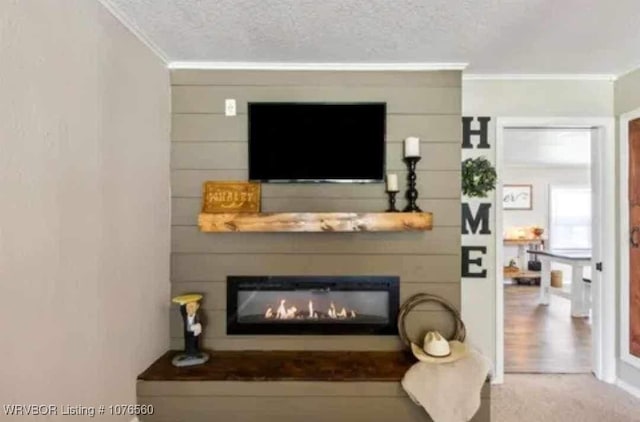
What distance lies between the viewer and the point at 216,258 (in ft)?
9.34

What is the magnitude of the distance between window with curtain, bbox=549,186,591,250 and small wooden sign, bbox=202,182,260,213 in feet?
24.7

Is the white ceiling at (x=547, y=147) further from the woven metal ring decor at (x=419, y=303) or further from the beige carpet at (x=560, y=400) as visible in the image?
the beige carpet at (x=560, y=400)

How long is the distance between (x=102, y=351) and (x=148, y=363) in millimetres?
564

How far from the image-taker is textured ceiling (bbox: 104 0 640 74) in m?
A: 2.03

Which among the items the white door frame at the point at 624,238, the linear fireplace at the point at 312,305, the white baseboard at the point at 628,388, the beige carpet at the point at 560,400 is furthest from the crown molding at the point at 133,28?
the white baseboard at the point at 628,388

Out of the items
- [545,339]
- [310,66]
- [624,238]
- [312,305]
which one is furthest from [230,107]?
[545,339]

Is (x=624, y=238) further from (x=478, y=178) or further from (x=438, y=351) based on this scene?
(x=438, y=351)

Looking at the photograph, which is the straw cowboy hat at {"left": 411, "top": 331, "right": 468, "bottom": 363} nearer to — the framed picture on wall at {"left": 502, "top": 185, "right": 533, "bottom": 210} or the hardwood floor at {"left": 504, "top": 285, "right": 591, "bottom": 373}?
the hardwood floor at {"left": 504, "top": 285, "right": 591, "bottom": 373}

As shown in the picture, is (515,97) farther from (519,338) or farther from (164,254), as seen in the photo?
(164,254)

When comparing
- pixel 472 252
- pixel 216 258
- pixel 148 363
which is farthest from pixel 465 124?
pixel 148 363

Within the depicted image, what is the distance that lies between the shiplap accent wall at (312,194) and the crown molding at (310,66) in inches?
1.4

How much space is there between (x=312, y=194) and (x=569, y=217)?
7535 mm

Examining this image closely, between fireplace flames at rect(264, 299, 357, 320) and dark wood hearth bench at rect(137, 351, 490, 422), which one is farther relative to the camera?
fireplace flames at rect(264, 299, 357, 320)

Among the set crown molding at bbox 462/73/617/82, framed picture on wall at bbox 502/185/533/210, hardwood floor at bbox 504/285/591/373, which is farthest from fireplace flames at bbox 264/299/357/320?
framed picture on wall at bbox 502/185/533/210
